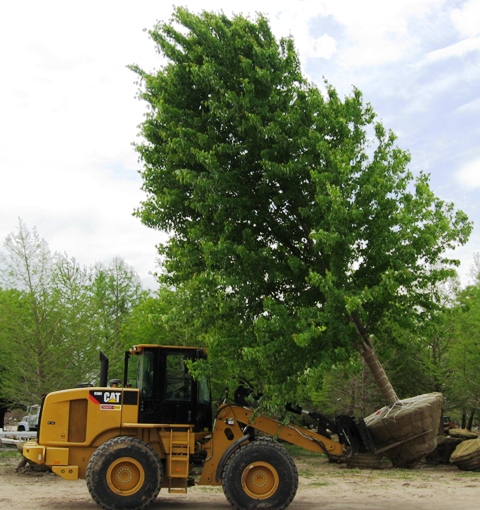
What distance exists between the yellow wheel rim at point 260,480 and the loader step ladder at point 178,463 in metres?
1.26

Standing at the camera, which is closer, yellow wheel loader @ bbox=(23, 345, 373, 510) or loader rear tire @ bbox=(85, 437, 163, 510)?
loader rear tire @ bbox=(85, 437, 163, 510)

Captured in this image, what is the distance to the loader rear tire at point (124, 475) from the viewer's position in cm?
1170

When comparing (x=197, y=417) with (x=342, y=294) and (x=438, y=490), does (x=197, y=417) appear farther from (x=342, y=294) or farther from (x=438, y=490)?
(x=438, y=490)

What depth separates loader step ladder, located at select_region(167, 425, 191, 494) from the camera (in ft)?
40.5

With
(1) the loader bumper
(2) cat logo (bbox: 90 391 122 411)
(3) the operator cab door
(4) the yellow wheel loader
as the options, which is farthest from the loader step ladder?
(1) the loader bumper

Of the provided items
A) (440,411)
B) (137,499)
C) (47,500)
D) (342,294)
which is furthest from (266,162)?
(47,500)

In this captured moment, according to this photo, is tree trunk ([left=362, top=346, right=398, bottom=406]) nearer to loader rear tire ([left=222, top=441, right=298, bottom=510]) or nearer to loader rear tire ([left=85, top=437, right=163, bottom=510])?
loader rear tire ([left=222, top=441, right=298, bottom=510])

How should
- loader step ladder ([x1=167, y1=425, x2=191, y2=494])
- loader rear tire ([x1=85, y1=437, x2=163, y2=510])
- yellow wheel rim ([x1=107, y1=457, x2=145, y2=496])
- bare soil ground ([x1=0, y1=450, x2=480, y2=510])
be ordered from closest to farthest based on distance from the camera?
loader rear tire ([x1=85, y1=437, x2=163, y2=510]) < yellow wheel rim ([x1=107, y1=457, x2=145, y2=496]) < loader step ladder ([x1=167, y1=425, x2=191, y2=494]) < bare soil ground ([x1=0, y1=450, x2=480, y2=510])

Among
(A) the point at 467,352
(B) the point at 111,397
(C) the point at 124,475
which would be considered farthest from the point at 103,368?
(A) the point at 467,352

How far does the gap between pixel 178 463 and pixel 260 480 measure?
1696mm

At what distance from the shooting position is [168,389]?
42.1ft

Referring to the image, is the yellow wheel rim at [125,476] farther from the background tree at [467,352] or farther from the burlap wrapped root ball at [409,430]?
the background tree at [467,352]

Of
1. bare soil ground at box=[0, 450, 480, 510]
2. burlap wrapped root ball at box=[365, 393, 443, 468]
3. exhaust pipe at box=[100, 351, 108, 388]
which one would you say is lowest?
bare soil ground at box=[0, 450, 480, 510]

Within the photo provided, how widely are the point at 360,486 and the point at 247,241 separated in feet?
24.2
